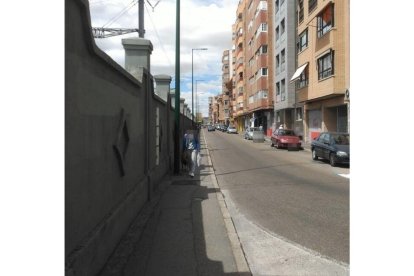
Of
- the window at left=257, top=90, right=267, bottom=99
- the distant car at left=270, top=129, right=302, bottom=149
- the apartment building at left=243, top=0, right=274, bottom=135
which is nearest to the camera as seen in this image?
the distant car at left=270, top=129, right=302, bottom=149

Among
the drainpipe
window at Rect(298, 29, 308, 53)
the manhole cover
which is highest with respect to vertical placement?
window at Rect(298, 29, 308, 53)

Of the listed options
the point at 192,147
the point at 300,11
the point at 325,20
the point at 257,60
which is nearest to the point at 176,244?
the point at 192,147

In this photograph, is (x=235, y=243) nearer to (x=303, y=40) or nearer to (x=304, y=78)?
(x=304, y=78)

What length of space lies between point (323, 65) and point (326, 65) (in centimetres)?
74

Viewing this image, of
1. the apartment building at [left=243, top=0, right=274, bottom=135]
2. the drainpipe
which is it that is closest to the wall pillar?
the drainpipe

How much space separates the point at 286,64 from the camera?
43938 mm

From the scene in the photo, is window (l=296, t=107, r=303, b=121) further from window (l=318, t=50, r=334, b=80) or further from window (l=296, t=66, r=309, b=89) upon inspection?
window (l=318, t=50, r=334, b=80)

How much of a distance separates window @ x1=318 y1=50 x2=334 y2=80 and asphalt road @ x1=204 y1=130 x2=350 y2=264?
13.5 meters

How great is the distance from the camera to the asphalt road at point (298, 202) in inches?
261

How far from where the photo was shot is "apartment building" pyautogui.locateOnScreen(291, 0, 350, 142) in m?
27.8

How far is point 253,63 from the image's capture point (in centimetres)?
6500

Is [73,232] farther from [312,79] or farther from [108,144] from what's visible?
[312,79]

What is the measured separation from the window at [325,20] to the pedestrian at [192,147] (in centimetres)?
1754

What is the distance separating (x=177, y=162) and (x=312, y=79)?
69.5 feet
